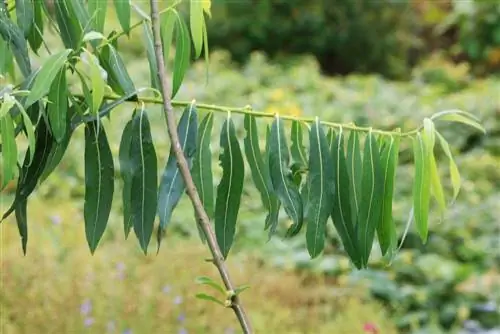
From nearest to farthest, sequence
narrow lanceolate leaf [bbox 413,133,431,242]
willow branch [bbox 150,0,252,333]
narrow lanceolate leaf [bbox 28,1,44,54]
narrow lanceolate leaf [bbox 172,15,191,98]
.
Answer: willow branch [bbox 150,0,252,333]
narrow lanceolate leaf [bbox 413,133,431,242]
narrow lanceolate leaf [bbox 172,15,191,98]
narrow lanceolate leaf [bbox 28,1,44,54]

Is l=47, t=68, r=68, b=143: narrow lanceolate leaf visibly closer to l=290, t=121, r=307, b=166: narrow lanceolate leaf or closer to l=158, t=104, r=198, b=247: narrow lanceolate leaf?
l=158, t=104, r=198, b=247: narrow lanceolate leaf

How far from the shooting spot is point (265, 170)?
1.33 m

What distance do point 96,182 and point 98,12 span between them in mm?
310

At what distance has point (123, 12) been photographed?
1.37m

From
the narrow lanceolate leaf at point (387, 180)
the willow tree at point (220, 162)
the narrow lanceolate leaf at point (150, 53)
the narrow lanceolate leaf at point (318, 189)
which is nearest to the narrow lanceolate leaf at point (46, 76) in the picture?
the willow tree at point (220, 162)

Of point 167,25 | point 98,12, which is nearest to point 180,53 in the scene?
point 167,25

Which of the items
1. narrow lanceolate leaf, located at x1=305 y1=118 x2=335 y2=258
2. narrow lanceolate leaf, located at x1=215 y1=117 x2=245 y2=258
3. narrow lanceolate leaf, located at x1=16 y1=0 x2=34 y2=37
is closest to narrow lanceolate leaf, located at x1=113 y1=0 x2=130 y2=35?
narrow lanceolate leaf, located at x1=16 y1=0 x2=34 y2=37

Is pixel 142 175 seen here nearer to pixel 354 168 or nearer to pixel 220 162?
pixel 220 162

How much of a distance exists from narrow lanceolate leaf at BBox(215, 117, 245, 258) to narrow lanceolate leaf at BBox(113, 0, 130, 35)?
0.78 ft

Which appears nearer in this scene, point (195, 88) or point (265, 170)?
point (265, 170)

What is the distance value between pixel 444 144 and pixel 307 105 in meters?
5.71

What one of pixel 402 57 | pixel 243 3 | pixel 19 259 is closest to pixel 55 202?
pixel 19 259

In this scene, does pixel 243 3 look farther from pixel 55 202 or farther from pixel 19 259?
pixel 19 259

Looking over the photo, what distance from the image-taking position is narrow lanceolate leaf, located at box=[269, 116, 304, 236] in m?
1.24
